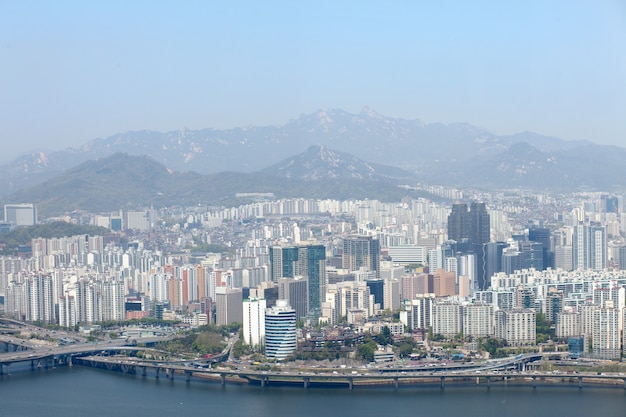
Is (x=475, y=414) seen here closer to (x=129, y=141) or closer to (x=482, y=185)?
(x=482, y=185)

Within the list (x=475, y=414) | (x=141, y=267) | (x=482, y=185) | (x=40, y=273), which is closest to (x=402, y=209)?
(x=482, y=185)

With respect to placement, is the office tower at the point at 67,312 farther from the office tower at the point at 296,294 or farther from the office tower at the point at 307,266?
the office tower at the point at 296,294

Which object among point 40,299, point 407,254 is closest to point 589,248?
point 407,254

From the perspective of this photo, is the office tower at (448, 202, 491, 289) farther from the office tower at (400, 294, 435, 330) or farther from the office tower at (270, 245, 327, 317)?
the office tower at (400, 294, 435, 330)

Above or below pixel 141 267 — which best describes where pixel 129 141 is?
above

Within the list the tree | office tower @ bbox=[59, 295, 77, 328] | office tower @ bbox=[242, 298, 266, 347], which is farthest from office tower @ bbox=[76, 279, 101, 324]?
the tree
